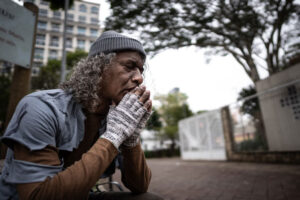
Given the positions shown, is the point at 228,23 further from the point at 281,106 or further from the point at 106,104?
the point at 106,104

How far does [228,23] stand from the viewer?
7.29 meters

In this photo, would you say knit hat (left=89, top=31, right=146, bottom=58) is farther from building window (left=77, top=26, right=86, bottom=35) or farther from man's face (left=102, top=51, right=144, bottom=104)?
building window (left=77, top=26, right=86, bottom=35)

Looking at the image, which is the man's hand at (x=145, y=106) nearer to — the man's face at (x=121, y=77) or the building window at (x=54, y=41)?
the man's face at (x=121, y=77)

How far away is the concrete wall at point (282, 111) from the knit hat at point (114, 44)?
6.94 meters

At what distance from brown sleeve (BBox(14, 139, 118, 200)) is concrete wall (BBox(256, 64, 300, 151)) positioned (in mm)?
7497

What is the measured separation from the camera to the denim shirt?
0.81 metres

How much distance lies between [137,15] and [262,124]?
6.33 m

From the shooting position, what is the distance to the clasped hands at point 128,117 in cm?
102

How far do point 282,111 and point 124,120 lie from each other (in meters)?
7.68

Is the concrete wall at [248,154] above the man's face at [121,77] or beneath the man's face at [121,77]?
beneath

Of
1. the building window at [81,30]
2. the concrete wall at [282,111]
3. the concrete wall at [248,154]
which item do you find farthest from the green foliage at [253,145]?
the building window at [81,30]

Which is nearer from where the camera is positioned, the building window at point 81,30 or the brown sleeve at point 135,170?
the brown sleeve at point 135,170

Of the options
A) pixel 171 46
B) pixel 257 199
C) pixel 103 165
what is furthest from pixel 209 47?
pixel 103 165

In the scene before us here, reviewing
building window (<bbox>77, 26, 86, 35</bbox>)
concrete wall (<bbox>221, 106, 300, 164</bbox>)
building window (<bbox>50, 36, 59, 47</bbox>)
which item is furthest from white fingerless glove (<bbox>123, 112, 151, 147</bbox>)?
building window (<bbox>77, 26, 86, 35</bbox>)
